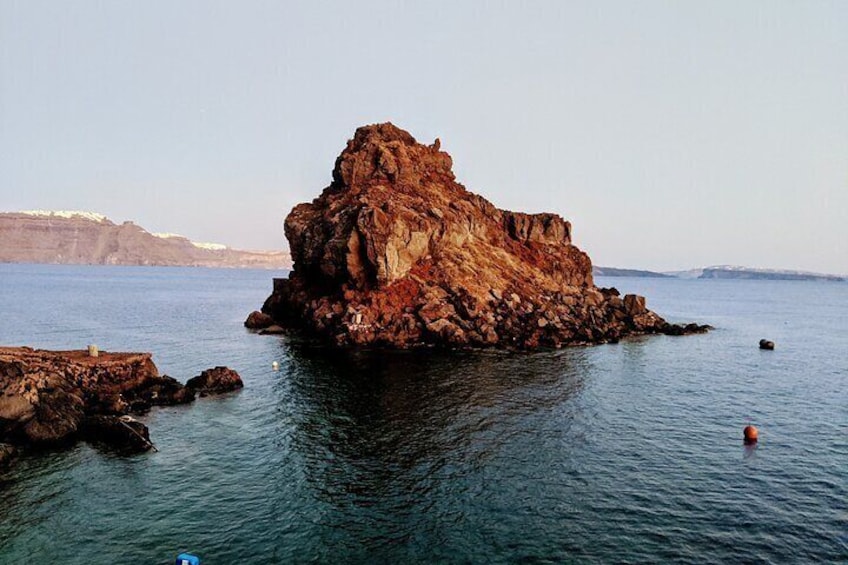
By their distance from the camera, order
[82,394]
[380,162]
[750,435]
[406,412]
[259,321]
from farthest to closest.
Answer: [259,321] < [380,162] < [406,412] < [82,394] < [750,435]

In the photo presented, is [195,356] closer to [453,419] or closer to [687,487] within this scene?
[453,419]

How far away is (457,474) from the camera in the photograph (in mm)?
35688

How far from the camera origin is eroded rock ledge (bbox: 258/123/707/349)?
82.0 meters

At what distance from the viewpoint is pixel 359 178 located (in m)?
99.6

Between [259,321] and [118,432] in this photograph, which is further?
[259,321]

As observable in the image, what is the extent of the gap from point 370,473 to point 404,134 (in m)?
85.7

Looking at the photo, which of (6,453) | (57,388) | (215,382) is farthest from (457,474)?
(57,388)

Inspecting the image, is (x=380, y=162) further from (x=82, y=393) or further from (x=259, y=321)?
(x=82, y=393)

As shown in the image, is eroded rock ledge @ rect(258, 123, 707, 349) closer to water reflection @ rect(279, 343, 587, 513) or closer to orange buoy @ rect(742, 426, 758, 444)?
water reflection @ rect(279, 343, 587, 513)

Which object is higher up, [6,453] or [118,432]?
[118,432]

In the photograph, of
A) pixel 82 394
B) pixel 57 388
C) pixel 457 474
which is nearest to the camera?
pixel 457 474

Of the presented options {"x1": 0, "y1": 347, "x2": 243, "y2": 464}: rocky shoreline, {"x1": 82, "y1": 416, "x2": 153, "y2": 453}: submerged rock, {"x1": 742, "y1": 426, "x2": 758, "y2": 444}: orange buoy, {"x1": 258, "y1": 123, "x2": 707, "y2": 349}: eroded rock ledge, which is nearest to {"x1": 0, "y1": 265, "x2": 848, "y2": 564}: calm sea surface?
{"x1": 742, "y1": 426, "x2": 758, "y2": 444}: orange buoy

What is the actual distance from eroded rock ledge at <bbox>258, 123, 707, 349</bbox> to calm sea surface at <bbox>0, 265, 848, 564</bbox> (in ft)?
50.2

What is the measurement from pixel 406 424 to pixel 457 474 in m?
10.5
